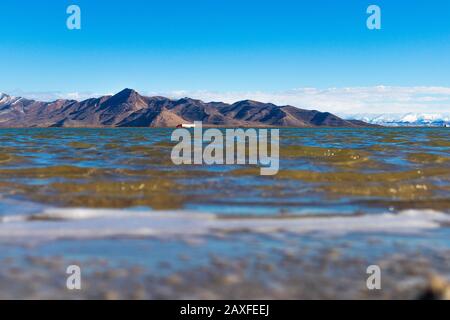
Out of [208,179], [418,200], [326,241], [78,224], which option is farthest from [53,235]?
[418,200]

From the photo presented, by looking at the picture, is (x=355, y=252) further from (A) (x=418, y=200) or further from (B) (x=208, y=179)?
(B) (x=208, y=179)

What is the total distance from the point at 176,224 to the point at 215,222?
2.36 ft

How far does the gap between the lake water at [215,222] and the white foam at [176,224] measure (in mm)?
19

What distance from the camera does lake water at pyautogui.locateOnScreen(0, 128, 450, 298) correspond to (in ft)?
19.0

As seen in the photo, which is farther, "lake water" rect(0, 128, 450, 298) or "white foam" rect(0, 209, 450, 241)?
"white foam" rect(0, 209, 450, 241)

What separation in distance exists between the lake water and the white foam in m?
0.02

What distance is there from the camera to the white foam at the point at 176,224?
7.39 metres

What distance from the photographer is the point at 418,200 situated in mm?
10555

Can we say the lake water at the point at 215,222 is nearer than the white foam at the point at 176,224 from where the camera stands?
Yes

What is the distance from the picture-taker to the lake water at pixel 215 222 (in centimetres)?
579

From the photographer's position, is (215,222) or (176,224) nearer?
(176,224)

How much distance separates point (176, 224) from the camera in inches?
316

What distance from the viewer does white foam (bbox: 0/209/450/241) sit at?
24.2 ft
